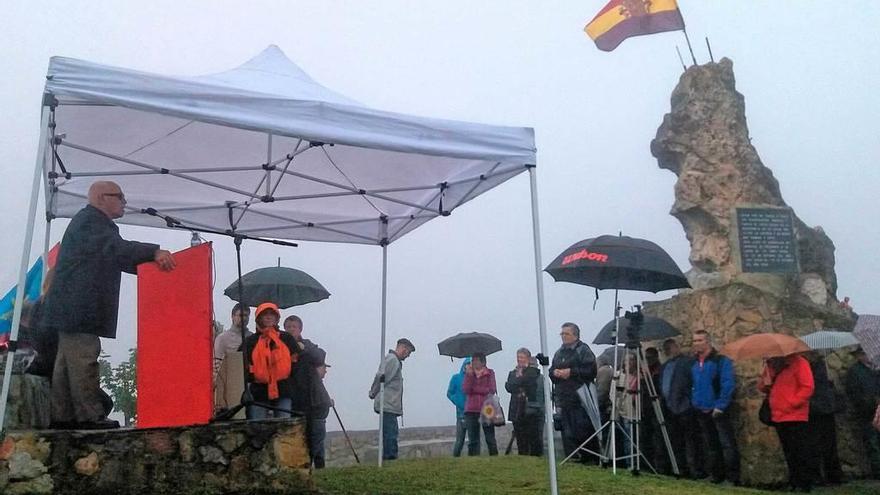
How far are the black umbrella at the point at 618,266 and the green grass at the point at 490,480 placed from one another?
2.03 m

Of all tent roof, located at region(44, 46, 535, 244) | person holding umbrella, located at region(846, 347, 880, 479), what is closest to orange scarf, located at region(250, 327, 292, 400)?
Answer: tent roof, located at region(44, 46, 535, 244)

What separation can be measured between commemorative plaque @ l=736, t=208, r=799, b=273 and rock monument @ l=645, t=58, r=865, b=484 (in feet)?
0.05

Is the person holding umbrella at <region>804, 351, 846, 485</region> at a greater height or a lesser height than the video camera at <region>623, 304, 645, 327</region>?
lesser

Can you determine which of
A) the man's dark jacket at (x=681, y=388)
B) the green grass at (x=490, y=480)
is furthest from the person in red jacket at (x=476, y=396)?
the man's dark jacket at (x=681, y=388)

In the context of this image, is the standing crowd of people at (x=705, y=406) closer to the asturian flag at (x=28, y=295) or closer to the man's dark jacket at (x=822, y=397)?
the man's dark jacket at (x=822, y=397)

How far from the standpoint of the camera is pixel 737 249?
11.3m

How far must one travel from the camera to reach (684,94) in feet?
40.5

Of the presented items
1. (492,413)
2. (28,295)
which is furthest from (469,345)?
(28,295)

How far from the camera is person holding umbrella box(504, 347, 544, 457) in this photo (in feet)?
35.7

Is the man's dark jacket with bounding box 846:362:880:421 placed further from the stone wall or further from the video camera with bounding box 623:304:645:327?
the stone wall

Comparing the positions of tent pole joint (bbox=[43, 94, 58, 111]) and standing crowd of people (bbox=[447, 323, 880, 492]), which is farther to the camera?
standing crowd of people (bbox=[447, 323, 880, 492])

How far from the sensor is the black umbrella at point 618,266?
8.70 meters

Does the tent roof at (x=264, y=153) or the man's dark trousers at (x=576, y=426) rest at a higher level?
the tent roof at (x=264, y=153)

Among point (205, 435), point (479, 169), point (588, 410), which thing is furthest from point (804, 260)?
point (205, 435)
